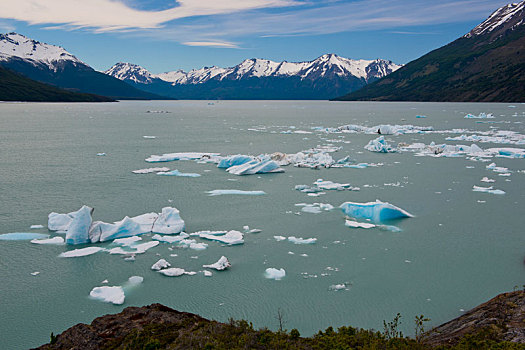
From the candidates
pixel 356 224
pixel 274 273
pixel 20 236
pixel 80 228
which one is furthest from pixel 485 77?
pixel 20 236

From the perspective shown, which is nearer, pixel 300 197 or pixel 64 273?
pixel 64 273

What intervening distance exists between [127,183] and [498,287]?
1400 centimetres

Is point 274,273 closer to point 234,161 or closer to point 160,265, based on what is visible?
point 160,265

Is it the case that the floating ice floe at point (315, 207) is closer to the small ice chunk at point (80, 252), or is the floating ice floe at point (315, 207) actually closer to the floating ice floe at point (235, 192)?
the floating ice floe at point (235, 192)

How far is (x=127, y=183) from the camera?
659 inches

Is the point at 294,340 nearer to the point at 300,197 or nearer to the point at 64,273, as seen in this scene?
the point at 64,273

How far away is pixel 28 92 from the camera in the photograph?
468 feet

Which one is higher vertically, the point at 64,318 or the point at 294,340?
the point at 294,340

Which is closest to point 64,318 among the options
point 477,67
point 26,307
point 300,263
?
point 26,307

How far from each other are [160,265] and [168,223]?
8.19ft

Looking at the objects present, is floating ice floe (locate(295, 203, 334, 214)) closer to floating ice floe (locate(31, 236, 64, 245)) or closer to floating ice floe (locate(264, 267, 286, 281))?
floating ice floe (locate(264, 267, 286, 281))

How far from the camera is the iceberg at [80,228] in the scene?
994 cm

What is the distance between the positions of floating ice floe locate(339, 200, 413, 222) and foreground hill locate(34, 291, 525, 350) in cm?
608

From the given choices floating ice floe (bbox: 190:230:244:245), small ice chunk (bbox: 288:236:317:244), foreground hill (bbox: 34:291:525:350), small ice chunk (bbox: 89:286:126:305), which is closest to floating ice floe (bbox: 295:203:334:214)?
small ice chunk (bbox: 288:236:317:244)
